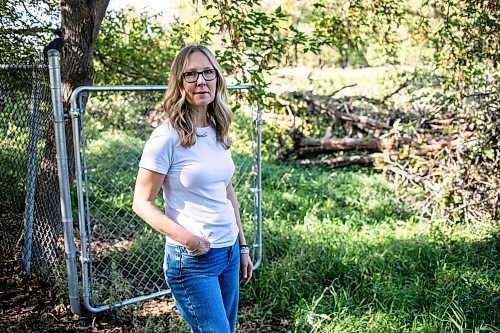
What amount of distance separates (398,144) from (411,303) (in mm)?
4190

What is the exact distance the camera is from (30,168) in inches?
166

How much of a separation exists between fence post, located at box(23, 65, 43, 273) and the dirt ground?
27 centimetres

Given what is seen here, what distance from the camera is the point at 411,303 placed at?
12.8ft

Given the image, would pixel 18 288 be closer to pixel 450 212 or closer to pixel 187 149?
pixel 187 149

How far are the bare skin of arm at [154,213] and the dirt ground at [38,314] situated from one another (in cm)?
175

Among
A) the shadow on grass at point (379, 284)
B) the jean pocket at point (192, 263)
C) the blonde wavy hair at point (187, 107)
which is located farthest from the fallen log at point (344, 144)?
the jean pocket at point (192, 263)

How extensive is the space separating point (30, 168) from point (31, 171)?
1.0 inches

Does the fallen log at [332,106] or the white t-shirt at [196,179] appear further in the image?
the fallen log at [332,106]

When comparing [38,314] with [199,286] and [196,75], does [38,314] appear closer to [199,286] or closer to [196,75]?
[199,286]

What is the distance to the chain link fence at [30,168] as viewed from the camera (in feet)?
13.7

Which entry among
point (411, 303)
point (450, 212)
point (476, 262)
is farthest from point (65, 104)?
point (450, 212)

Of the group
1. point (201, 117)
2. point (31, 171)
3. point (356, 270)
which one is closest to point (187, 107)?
point (201, 117)

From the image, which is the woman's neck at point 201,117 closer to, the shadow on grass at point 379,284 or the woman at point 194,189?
the woman at point 194,189

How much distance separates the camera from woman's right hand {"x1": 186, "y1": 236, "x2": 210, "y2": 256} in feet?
7.28
